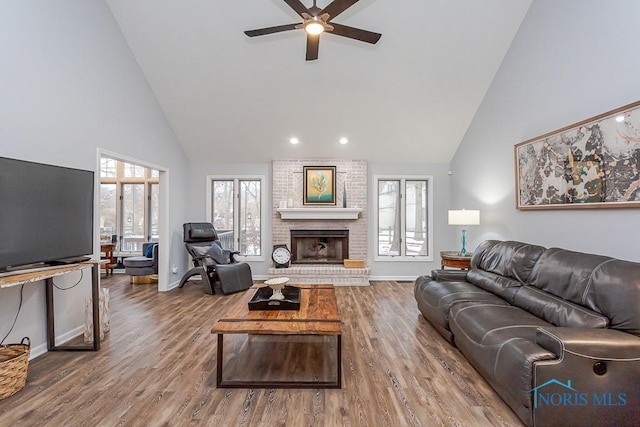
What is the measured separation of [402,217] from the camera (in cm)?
642

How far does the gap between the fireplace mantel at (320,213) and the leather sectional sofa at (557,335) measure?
3.07m

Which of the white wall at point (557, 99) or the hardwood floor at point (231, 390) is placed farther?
the white wall at point (557, 99)

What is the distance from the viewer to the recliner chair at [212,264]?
5.09 metres

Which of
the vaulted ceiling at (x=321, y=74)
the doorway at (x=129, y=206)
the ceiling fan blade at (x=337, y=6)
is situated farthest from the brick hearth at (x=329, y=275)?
the ceiling fan blade at (x=337, y=6)

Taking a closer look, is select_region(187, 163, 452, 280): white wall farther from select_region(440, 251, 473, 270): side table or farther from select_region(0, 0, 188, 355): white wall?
select_region(0, 0, 188, 355): white wall

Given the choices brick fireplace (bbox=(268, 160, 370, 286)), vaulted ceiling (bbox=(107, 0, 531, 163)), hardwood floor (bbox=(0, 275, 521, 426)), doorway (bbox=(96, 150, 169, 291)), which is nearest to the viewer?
hardwood floor (bbox=(0, 275, 521, 426))

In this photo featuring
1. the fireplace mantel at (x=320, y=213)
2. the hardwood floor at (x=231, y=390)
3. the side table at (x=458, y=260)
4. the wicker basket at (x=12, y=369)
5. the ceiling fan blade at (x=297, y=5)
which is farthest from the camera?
the fireplace mantel at (x=320, y=213)

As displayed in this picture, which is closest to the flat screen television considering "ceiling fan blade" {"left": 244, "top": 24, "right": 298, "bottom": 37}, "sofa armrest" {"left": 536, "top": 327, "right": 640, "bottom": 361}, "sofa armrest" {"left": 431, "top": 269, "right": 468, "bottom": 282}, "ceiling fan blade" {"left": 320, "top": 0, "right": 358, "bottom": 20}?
"ceiling fan blade" {"left": 244, "top": 24, "right": 298, "bottom": 37}

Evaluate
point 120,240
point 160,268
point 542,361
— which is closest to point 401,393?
point 542,361

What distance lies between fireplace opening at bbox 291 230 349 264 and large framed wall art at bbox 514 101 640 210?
126 inches

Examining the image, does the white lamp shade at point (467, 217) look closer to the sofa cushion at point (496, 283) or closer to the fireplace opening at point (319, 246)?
the sofa cushion at point (496, 283)

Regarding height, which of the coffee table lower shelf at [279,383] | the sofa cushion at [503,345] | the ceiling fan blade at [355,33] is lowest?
the coffee table lower shelf at [279,383]

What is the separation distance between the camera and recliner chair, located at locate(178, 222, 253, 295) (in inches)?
200

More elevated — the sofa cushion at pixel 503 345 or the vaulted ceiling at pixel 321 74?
the vaulted ceiling at pixel 321 74
